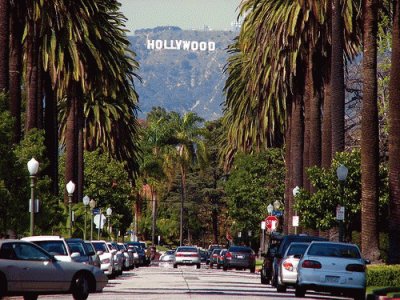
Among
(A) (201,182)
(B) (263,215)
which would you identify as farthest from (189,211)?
(B) (263,215)

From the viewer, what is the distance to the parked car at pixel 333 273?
113 ft

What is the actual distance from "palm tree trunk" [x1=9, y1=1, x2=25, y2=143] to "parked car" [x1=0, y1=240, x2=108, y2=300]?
19.1 meters

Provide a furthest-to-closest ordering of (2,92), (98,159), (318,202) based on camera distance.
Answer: (98,159) → (318,202) → (2,92)

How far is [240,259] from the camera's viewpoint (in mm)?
76062

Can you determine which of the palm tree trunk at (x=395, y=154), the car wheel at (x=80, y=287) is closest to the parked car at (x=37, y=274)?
the car wheel at (x=80, y=287)

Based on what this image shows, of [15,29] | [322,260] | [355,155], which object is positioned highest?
[15,29]

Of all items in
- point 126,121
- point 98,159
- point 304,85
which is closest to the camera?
point 304,85

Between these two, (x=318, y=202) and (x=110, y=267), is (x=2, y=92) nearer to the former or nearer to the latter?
(x=110, y=267)

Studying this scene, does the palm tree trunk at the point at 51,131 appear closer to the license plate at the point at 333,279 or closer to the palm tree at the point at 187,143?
the license plate at the point at 333,279

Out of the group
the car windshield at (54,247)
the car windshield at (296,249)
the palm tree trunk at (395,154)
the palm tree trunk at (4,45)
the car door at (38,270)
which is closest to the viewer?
the car door at (38,270)

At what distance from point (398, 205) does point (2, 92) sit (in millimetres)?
14468

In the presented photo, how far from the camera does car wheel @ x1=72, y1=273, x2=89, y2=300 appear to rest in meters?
30.6

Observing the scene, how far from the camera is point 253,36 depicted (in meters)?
76.8

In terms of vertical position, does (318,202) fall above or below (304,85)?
below
